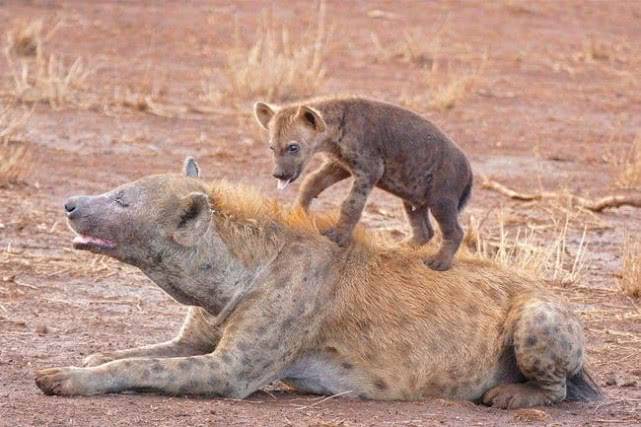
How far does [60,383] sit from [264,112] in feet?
6.61

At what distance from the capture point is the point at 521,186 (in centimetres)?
1294

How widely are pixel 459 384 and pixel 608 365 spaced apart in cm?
124

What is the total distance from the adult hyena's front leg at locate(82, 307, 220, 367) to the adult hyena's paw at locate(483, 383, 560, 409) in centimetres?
118

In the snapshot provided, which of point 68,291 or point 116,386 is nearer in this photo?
point 116,386

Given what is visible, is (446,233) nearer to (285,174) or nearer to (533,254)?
(285,174)

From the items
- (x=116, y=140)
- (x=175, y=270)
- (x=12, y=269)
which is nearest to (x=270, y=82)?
(x=116, y=140)

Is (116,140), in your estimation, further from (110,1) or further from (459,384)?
(110,1)

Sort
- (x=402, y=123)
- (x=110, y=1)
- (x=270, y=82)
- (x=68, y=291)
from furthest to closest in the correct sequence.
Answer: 1. (x=110, y=1)
2. (x=270, y=82)
3. (x=68, y=291)
4. (x=402, y=123)

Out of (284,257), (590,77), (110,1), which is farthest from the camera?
(110,1)

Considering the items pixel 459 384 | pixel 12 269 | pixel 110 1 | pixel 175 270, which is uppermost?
pixel 175 270

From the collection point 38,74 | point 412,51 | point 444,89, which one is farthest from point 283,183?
point 412,51

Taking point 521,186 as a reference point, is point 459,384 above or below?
above

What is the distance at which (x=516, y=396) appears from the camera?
23.1 ft

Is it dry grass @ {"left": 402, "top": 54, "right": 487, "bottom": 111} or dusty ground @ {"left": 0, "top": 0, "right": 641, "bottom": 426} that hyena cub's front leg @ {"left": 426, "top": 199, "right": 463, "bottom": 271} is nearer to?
dusty ground @ {"left": 0, "top": 0, "right": 641, "bottom": 426}
